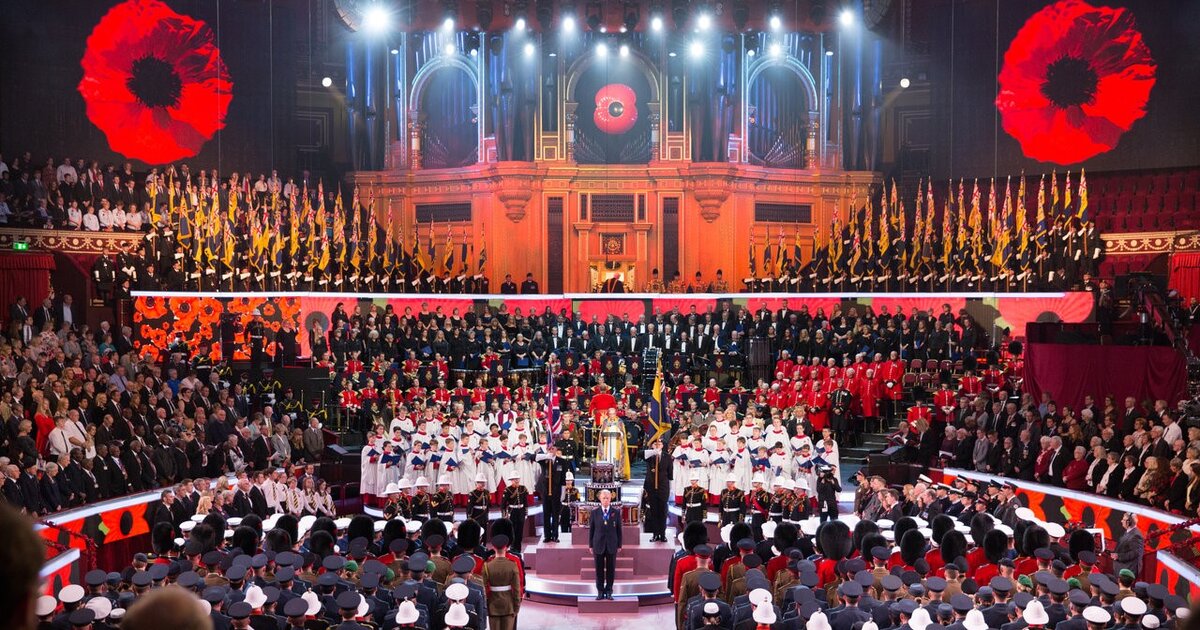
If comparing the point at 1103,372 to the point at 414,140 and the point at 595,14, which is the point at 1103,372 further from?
the point at 414,140

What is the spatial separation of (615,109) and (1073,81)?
13.5m

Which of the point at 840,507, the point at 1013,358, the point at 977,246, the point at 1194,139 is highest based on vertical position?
the point at 1194,139

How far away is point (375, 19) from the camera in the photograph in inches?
1414

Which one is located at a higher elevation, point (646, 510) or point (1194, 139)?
point (1194, 139)

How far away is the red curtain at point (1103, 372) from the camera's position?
68.8ft

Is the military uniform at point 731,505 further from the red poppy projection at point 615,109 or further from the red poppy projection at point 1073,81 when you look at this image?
the red poppy projection at point 615,109

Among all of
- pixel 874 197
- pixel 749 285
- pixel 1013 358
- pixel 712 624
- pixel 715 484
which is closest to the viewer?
pixel 712 624

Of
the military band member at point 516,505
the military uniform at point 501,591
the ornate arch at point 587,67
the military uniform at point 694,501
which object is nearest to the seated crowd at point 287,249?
the ornate arch at point 587,67

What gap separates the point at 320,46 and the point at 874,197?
59.3 ft

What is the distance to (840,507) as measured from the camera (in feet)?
73.0

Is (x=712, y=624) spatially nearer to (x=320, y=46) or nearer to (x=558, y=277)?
(x=558, y=277)

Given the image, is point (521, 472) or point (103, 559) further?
point (521, 472)

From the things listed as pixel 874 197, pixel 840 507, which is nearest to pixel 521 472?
pixel 840 507

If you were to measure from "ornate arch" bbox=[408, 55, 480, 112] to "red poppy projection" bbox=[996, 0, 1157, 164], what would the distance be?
1596 cm
